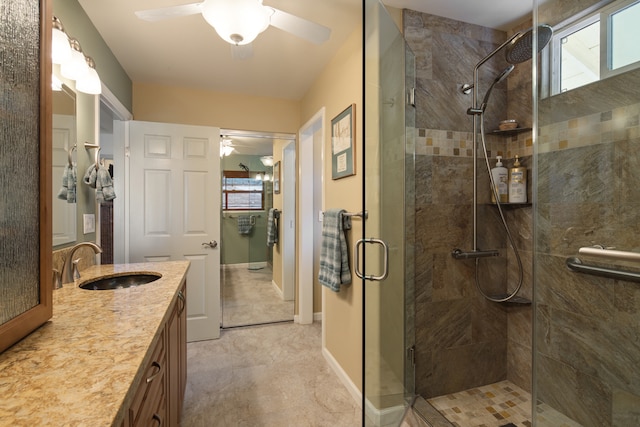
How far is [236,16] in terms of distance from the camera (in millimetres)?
1238

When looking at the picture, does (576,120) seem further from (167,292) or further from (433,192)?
(167,292)

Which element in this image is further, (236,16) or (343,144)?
(343,144)

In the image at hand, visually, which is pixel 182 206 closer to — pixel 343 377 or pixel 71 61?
pixel 71 61

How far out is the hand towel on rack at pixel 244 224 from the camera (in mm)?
3328

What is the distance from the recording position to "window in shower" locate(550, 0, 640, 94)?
1.27 meters

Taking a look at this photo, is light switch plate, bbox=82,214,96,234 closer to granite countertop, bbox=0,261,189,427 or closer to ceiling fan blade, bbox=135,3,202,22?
granite countertop, bbox=0,261,189,427

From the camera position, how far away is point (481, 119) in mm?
1949

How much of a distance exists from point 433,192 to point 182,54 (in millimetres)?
2165

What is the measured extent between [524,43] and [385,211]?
3.92ft

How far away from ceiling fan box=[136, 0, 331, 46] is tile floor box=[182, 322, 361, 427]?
82.6 inches

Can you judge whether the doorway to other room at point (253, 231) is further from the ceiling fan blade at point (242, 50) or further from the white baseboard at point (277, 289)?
the ceiling fan blade at point (242, 50)

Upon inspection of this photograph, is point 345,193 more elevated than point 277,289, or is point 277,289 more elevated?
point 345,193

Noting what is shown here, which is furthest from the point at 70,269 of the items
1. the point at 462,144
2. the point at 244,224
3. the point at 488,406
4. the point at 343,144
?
the point at 488,406

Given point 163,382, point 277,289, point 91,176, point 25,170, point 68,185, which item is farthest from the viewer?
point 277,289
